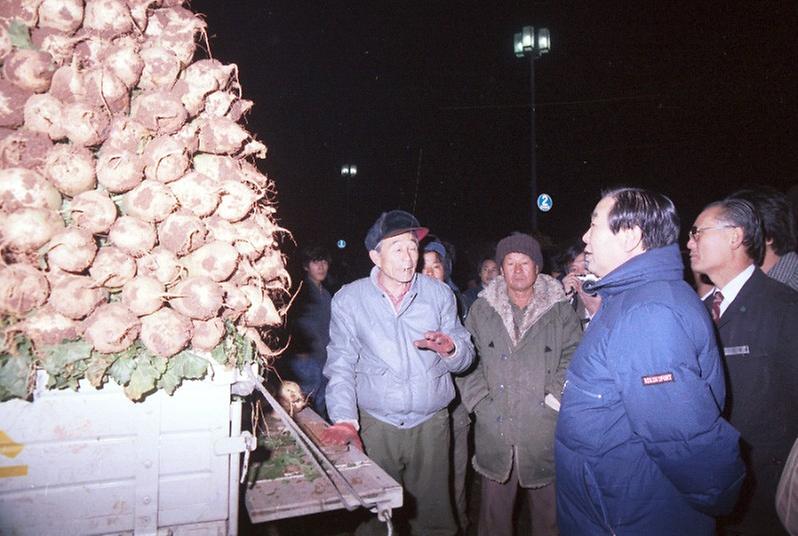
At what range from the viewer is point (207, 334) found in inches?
75.1

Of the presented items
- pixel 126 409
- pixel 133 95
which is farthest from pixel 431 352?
pixel 133 95

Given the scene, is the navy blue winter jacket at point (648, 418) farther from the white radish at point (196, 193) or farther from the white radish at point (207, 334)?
the white radish at point (196, 193)

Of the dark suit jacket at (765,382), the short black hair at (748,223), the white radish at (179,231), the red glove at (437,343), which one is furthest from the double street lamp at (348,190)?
the white radish at (179,231)

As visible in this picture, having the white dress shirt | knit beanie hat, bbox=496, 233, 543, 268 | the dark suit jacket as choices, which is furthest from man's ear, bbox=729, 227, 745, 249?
knit beanie hat, bbox=496, 233, 543, 268

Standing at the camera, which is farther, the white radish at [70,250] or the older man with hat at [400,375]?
the older man with hat at [400,375]

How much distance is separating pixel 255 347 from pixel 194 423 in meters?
0.42

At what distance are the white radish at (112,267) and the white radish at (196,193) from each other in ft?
1.07

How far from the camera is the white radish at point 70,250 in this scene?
5.73 ft

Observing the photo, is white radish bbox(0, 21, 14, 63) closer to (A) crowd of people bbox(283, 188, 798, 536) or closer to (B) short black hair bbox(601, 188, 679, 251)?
(A) crowd of people bbox(283, 188, 798, 536)

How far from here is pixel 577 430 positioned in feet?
7.11

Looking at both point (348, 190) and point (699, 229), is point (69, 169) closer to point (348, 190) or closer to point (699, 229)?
point (699, 229)

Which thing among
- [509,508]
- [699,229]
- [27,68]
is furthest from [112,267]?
[699,229]

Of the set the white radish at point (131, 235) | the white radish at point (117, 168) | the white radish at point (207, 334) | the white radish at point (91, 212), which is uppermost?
the white radish at point (117, 168)

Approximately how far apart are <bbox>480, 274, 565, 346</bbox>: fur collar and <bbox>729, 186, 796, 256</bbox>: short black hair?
4.90ft
